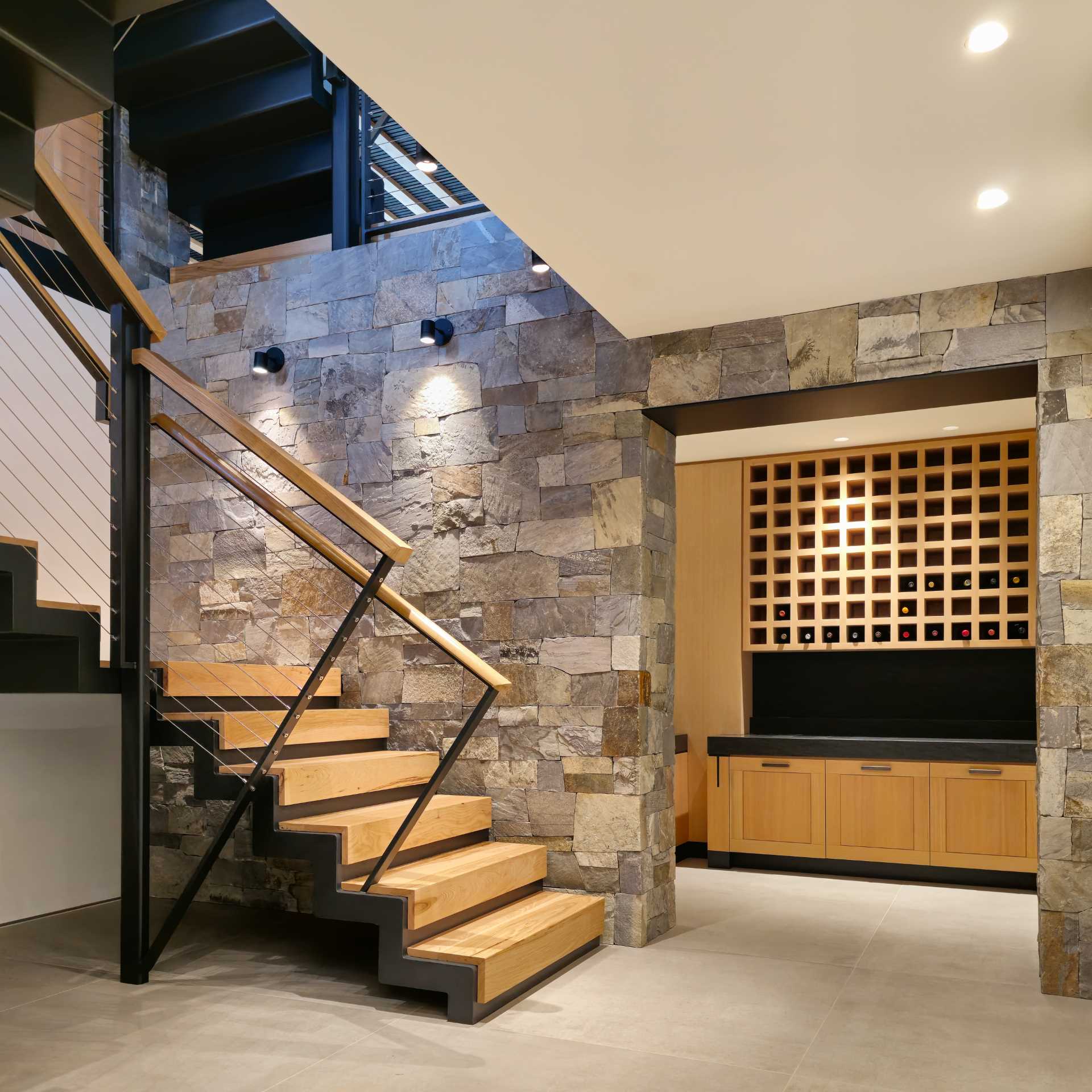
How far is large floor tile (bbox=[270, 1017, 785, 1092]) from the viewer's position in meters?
3.03

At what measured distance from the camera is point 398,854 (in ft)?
13.8

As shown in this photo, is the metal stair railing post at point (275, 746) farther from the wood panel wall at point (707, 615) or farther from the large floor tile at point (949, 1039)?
the wood panel wall at point (707, 615)

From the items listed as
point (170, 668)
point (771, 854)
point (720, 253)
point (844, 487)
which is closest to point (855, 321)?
point (720, 253)

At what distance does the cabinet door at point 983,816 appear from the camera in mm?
5992

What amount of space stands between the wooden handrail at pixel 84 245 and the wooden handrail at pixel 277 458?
0.63 ft

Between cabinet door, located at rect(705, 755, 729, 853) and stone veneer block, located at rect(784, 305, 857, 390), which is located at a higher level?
stone veneer block, located at rect(784, 305, 857, 390)

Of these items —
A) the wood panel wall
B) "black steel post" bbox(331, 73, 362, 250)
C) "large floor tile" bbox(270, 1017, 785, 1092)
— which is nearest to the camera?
"large floor tile" bbox(270, 1017, 785, 1092)

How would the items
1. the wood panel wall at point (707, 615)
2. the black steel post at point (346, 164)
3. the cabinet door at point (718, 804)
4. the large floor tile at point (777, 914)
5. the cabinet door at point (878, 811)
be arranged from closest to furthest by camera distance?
the large floor tile at point (777, 914) < the black steel post at point (346, 164) < the cabinet door at point (878, 811) < the cabinet door at point (718, 804) < the wood panel wall at point (707, 615)

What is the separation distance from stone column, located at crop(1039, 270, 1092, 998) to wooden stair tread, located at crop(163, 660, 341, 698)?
2.94 meters

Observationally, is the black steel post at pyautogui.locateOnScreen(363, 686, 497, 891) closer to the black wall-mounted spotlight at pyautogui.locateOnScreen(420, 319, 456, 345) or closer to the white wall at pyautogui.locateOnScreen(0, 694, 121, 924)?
the black wall-mounted spotlight at pyautogui.locateOnScreen(420, 319, 456, 345)

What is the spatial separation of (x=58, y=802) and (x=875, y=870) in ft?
15.6

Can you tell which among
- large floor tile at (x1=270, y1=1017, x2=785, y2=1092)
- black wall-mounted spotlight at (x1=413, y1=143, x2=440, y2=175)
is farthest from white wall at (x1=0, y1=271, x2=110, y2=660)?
large floor tile at (x1=270, y1=1017, x2=785, y2=1092)

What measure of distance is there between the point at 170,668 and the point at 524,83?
8.77 feet

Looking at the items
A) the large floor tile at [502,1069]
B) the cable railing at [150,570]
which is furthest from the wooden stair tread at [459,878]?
the large floor tile at [502,1069]
